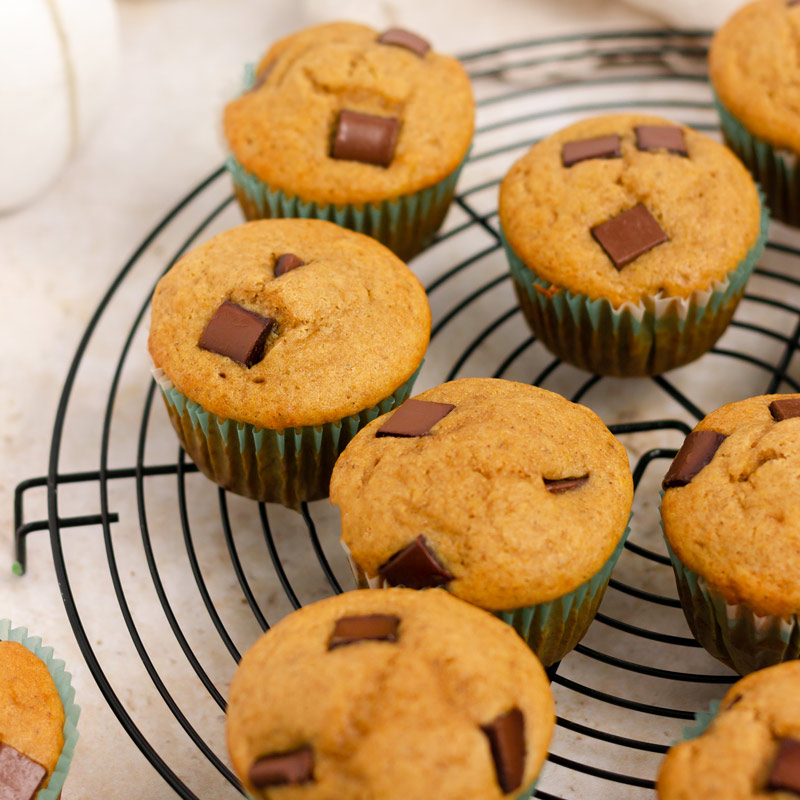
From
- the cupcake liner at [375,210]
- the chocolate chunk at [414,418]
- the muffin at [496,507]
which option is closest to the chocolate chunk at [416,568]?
the muffin at [496,507]

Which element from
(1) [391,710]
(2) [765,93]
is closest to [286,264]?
(1) [391,710]

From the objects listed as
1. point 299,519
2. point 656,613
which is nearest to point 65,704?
point 299,519

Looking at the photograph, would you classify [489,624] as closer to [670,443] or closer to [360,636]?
[360,636]

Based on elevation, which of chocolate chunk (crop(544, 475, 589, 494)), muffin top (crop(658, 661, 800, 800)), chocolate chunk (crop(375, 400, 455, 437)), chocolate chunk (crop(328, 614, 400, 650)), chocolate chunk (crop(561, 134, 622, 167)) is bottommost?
muffin top (crop(658, 661, 800, 800))

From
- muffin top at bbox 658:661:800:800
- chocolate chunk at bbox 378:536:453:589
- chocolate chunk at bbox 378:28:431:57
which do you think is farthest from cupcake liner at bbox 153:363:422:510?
chocolate chunk at bbox 378:28:431:57

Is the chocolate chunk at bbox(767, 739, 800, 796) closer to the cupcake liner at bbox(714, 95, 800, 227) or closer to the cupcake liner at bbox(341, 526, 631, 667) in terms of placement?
the cupcake liner at bbox(341, 526, 631, 667)

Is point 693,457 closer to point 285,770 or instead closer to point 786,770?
point 786,770
